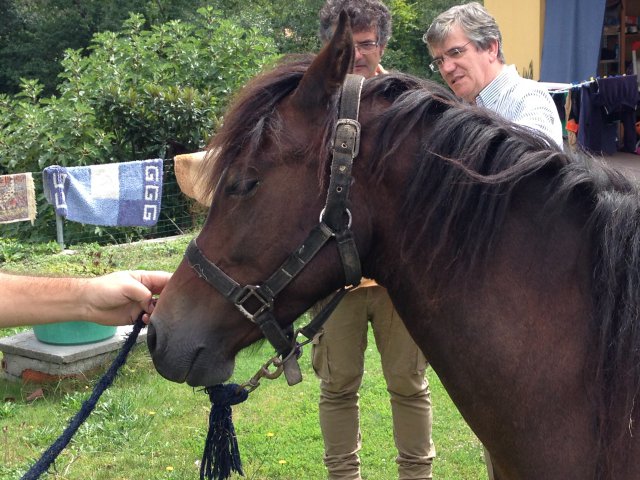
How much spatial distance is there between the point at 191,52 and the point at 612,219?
32.6 feet

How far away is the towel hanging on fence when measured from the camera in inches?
293

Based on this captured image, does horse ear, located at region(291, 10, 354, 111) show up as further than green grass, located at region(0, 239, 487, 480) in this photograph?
No

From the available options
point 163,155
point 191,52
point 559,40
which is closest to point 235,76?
point 191,52

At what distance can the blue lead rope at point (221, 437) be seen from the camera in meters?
2.27

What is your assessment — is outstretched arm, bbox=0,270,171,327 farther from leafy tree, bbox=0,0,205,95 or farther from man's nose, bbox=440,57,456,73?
leafy tree, bbox=0,0,205,95

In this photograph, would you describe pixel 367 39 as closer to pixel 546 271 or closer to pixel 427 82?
pixel 427 82

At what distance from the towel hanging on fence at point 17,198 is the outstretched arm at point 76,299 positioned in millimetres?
5533

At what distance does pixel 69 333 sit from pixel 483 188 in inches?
154

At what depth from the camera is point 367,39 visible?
3.09 meters

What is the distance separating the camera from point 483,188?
1.71 metres

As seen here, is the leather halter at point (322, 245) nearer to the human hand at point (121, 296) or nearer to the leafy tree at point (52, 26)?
the human hand at point (121, 296)

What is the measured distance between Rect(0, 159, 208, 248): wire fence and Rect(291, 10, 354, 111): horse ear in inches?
259

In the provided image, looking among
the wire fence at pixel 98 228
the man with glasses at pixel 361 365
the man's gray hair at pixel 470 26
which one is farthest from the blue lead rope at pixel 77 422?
the wire fence at pixel 98 228

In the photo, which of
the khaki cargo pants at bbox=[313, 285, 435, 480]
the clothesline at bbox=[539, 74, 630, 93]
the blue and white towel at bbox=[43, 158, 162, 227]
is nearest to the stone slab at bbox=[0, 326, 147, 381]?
the khaki cargo pants at bbox=[313, 285, 435, 480]
